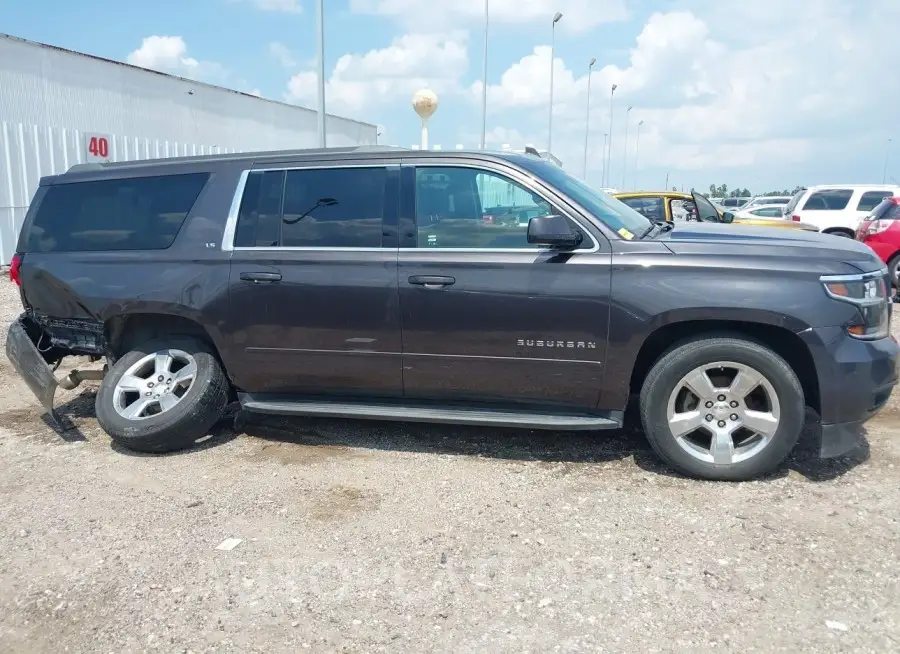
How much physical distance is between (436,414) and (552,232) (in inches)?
50.5

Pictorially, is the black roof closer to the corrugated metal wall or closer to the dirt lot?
the dirt lot

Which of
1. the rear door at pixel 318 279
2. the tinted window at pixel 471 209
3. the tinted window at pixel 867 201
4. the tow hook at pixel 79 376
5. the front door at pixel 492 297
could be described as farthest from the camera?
the tinted window at pixel 867 201

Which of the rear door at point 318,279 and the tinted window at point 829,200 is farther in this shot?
the tinted window at point 829,200

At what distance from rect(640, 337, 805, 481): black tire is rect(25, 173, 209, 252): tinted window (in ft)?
10.3

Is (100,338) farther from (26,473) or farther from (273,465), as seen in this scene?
(273,465)

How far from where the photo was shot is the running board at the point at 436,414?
4082 mm

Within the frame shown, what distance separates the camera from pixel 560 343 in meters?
4.03

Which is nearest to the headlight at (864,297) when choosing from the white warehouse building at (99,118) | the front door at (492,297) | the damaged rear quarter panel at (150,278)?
the front door at (492,297)

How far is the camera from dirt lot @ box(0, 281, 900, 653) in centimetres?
273

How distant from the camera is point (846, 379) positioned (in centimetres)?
374

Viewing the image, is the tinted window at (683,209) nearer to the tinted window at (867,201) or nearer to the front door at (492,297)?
the tinted window at (867,201)

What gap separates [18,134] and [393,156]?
13.2 meters

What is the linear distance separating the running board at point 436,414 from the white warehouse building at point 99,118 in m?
12.4

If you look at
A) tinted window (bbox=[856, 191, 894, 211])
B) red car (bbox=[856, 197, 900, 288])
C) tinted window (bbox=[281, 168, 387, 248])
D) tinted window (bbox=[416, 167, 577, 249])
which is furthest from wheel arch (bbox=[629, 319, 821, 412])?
tinted window (bbox=[856, 191, 894, 211])
